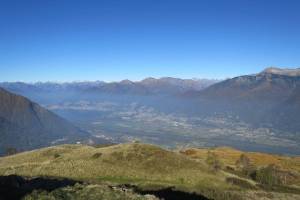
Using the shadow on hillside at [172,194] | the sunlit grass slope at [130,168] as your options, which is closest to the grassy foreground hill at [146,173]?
the sunlit grass slope at [130,168]

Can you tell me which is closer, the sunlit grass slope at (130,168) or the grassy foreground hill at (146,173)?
the grassy foreground hill at (146,173)

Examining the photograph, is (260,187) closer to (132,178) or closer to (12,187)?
(132,178)

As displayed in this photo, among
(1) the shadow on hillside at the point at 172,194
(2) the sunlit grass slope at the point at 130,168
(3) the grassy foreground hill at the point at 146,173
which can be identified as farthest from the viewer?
(2) the sunlit grass slope at the point at 130,168

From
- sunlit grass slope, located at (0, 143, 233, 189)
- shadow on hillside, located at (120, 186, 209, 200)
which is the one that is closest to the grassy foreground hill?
sunlit grass slope, located at (0, 143, 233, 189)

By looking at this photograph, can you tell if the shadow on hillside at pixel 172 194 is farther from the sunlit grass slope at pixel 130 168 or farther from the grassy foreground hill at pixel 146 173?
the sunlit grass slope at pixel 130 168

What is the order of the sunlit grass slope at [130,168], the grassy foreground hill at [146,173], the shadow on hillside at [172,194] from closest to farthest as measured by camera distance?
the shadow on hillside at [172,194] < the grassy foreground hill at [146,173] < the sunlit grass slope at [130,168]

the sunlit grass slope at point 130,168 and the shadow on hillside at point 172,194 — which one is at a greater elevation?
the shadow on hillside at point 172,194

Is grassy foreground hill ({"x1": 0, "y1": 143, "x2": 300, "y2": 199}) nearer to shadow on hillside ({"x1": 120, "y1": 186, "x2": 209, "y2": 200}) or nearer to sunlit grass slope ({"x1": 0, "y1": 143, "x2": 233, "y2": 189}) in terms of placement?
sunlit grass slope ({"x1": 0, "y1": 143, "x2": 233, "y2": 189})

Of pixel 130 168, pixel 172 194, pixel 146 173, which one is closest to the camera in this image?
pixel 172 194

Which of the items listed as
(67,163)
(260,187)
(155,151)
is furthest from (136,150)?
(260,187)

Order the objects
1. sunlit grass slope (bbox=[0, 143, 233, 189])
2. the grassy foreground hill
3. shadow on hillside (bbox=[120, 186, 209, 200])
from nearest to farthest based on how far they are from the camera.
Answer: shadow on hillside (bbox=[120, 186, 209, 200]), the grassy foreground hill, sunlit grass slope (bbox=[0, 143, 233, 189])

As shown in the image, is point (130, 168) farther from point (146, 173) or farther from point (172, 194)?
point (172, 194)

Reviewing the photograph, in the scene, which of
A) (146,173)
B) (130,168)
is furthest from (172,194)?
(130,168)

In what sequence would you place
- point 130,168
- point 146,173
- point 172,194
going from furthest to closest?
point 130,168, point 146,173, point 172,194
